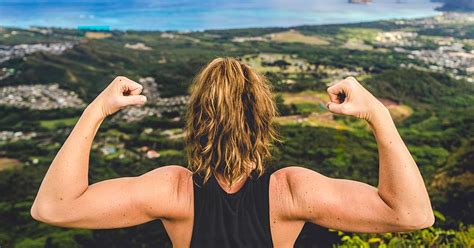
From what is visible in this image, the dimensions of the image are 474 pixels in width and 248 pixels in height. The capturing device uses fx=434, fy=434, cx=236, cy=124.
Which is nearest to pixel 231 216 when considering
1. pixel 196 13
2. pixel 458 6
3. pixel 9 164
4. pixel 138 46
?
pixel 9 164

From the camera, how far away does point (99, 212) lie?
1.10m

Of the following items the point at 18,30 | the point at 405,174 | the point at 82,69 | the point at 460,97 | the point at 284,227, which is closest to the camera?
the point at 405,174

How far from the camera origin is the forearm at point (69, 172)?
105 centimetres

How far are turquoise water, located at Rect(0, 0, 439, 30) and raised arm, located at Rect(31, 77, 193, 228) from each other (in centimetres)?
9332

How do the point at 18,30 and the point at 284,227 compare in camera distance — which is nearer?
the point at 284,227

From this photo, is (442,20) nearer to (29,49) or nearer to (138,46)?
(138,46)

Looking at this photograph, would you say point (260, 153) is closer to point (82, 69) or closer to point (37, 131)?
point (37, 131)

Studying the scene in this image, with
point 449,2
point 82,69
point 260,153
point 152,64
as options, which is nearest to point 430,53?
point 152,64

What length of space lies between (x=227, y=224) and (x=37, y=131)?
42.2 metres

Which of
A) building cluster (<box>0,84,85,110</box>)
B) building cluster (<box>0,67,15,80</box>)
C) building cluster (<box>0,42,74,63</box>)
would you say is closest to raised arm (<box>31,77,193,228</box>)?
building cluster (<box>0,84,85,110</box>)

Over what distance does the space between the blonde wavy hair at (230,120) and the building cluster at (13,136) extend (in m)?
39.9

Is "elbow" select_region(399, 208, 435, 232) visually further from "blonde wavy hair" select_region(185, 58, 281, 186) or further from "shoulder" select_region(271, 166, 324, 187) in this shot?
"blonde wavy hair" select_region(185, 58, 281, 186)

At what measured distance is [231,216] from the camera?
1108mm

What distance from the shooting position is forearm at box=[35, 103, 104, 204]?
1.05 metres
